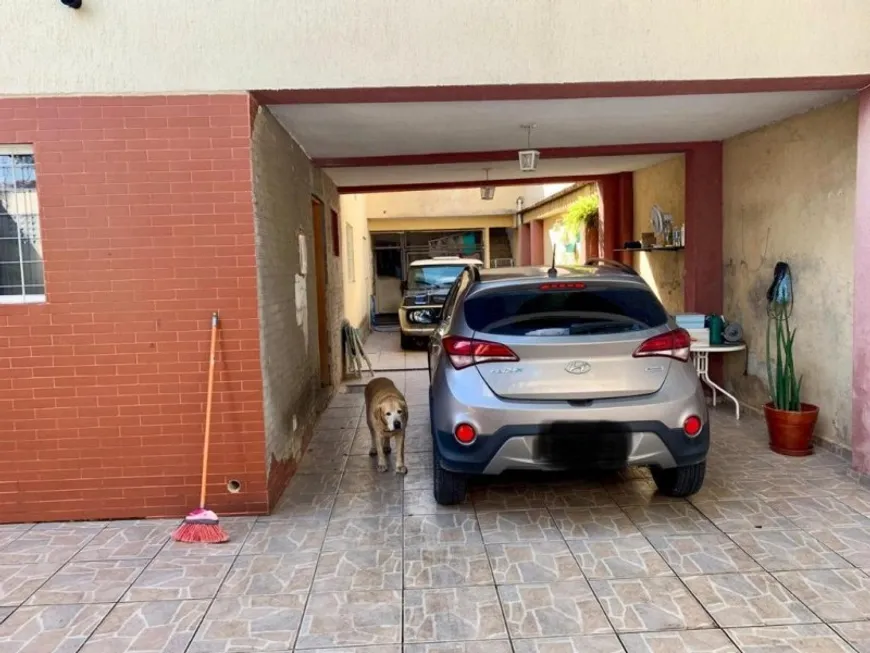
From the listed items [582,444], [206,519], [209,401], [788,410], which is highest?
[209,401]

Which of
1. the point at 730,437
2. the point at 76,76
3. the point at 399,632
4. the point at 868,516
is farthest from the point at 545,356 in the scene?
the point at 76,76

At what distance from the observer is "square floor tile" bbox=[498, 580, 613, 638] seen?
2875 millimetres

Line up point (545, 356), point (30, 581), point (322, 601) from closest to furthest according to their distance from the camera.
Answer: point (322, 601)
point (30, 581)
point (545, 356)

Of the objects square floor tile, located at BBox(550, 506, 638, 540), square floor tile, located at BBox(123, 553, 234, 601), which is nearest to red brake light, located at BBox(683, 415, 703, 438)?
square floor tile, located at BBox(550, 506, 638, 540)

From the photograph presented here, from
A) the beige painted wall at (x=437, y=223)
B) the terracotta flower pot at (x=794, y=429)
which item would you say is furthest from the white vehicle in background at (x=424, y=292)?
the terracotta flower pot at (x=794, y=429)

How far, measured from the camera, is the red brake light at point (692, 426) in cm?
387

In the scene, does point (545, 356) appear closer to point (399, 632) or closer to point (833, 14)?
point (399, 632)

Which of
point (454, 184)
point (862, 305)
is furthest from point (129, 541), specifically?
point (454, 184)

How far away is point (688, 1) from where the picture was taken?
4109 millimetres

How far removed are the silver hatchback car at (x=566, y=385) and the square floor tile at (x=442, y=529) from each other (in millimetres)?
377

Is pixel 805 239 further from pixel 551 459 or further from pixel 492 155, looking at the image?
pixel 551 459

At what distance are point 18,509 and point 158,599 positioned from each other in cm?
170

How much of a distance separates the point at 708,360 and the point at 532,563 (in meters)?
4.20

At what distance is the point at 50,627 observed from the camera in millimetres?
3002
